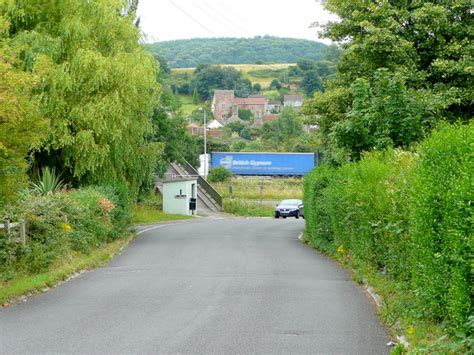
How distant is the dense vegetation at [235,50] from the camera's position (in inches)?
A: 7028

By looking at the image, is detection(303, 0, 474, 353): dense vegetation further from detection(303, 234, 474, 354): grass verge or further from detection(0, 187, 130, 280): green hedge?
detection(0, 187, 130, 280): green hedge

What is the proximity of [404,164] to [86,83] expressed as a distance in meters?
15.1

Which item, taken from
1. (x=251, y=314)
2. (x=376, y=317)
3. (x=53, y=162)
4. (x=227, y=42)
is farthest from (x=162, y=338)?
(x=227, y=42)

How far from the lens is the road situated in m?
9.47

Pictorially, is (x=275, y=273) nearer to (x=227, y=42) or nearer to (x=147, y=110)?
(x=147, y=110)

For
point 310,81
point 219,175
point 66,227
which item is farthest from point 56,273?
point 310,81

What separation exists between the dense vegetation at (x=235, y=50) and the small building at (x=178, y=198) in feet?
400

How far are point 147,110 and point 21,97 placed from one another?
14.5 meters

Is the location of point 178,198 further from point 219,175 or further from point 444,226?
point 444,226

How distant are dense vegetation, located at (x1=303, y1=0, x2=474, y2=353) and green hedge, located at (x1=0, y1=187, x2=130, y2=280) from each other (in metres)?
7.26

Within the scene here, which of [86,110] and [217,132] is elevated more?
[217,132]

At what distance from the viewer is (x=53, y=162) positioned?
→ 26.6 metres

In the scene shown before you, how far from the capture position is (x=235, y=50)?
19900cm

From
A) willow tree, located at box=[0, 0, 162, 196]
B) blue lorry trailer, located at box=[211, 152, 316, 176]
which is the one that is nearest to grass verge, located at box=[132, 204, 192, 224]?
willow tree, located at box=[0, 0, 162, 196]
